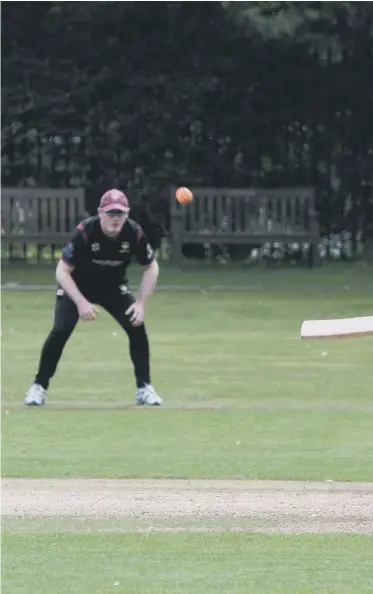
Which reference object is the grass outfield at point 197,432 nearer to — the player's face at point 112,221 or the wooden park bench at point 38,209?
the player's face at point 112,221

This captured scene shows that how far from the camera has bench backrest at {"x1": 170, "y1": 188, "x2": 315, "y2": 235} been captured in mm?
23109

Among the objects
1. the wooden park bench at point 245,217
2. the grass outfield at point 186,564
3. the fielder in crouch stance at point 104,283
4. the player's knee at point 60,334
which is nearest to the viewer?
the grass outfield at point 186,564

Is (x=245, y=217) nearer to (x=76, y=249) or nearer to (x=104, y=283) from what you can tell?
(x=104, y=283)

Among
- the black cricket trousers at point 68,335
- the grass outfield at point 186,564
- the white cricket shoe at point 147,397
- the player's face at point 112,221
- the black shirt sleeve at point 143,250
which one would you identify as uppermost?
the player's face at point 112,221

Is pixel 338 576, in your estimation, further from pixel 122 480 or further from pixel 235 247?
pixel 235 247

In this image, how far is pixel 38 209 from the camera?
23234 mm

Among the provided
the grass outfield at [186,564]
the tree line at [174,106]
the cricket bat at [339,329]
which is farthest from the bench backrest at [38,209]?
the grass outfield at [186,564]

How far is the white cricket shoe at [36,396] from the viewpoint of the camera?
10.7 m

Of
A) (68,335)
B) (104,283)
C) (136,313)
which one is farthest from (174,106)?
(136,313)

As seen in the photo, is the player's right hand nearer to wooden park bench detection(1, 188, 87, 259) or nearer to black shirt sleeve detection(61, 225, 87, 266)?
black shirt sleeve detection(61, 225, 87, 266)

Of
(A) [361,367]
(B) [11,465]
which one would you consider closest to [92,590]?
(B) [11,465]

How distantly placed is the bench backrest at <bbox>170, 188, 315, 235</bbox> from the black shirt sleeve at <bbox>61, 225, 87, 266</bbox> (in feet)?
39.8

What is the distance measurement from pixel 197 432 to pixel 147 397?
4.23ft

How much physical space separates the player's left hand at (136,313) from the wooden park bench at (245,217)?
1184cm
